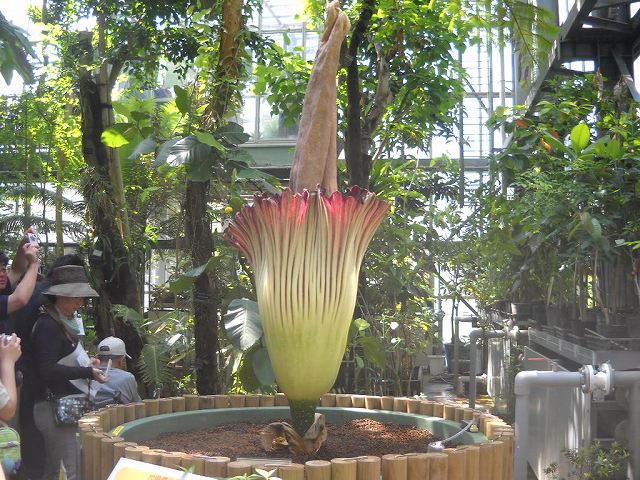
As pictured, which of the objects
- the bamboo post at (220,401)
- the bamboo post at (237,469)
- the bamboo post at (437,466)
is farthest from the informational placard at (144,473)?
the bamboo post at (220,401)

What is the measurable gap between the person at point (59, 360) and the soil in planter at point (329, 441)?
3.50ft

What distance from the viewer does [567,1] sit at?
8.03 metres

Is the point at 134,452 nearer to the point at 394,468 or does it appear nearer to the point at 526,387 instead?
the point at 394,468

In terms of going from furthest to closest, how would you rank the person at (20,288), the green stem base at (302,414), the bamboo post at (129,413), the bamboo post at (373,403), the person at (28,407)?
the person at (28,407) → the person at (20,288) → the bamboo post at (373,403) → the bamboo post at (129,413) → the green stem base at (302,414)

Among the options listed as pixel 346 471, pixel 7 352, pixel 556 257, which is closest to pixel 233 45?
pixel 556 257

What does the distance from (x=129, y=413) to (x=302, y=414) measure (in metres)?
0.76

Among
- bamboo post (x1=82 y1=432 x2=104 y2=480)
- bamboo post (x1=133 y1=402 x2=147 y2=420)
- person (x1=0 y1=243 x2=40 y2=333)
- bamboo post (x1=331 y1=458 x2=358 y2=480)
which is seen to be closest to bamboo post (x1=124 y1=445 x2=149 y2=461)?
bamboo post (x1=82 y1=432 x2=104 y2=480)

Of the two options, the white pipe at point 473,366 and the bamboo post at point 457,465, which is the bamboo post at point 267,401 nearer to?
the bamboo post at point 457,465

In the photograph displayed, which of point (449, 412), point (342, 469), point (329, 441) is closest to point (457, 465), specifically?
point (342, 469)

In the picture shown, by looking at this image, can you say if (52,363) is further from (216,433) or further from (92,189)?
(92,189)

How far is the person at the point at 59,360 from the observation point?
3496 mm

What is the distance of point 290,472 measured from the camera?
1.82 metres

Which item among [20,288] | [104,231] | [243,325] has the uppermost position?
[104,231]

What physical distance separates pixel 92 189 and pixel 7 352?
10.9ft
